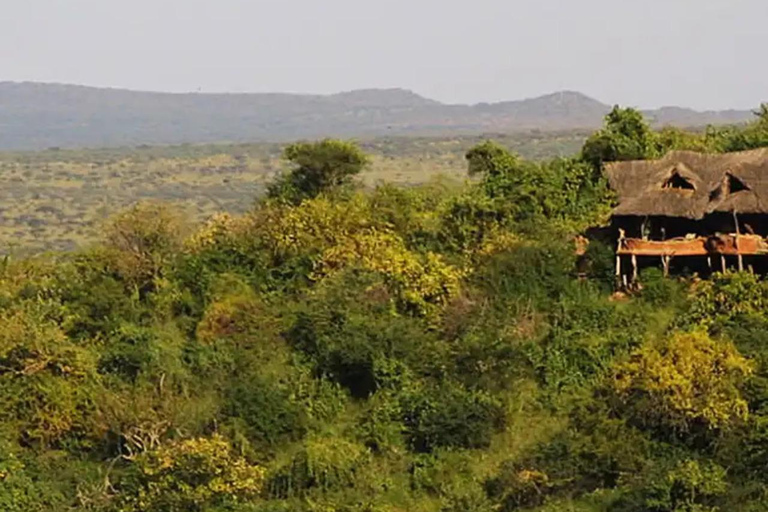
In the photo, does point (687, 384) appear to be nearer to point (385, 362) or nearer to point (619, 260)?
point (385, 362)

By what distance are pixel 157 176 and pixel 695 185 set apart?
10486 centimetres

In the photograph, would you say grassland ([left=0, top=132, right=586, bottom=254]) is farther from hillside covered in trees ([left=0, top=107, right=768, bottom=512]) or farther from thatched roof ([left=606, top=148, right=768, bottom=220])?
thatched roof ([left=606, top=148, right=768, bottom=220])

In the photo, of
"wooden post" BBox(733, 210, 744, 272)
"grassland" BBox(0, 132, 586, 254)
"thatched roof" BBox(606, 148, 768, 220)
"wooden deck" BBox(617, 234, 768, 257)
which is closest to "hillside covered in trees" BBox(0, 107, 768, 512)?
"wooden deck" BBox(617, 234, 768, 257)

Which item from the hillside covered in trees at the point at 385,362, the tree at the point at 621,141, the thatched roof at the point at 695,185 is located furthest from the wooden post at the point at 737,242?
the tree at the point at 621,141

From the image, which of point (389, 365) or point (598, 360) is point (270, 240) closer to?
point (389, 365)

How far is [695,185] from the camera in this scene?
26.4 m

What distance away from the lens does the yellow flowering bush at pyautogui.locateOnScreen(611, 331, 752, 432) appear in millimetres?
20078

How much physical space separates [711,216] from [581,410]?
23.0ft

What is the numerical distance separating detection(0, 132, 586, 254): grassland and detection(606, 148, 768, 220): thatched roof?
52.8 m

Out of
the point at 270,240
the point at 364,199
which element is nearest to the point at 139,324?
the point at 270,240

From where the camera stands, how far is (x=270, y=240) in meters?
29.9

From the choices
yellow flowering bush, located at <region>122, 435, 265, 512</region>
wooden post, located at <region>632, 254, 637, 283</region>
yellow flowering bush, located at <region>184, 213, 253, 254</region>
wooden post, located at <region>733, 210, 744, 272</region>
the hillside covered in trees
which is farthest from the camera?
yellow flowering bush, located at <region>184, 213, 253, 254</region>

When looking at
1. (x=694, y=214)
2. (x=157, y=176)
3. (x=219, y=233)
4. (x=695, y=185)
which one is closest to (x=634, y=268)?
(x=694, y=214)

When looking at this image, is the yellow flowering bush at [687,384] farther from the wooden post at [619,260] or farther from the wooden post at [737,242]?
the wooden post at [619,260]
